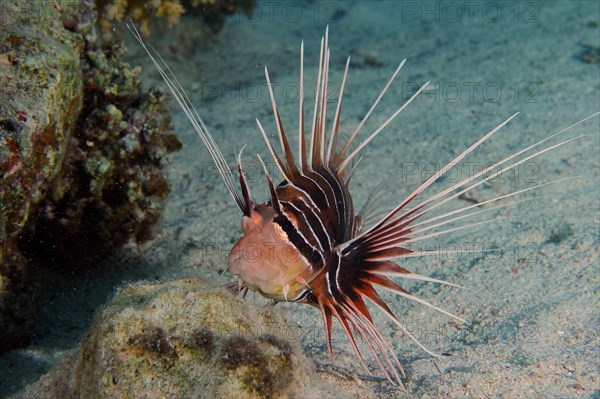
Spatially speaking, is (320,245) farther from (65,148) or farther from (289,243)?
(65,148)

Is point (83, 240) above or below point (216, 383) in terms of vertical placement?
below

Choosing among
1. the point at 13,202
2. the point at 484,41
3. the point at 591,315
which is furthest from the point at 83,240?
the point at 484,41

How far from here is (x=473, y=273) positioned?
405cm

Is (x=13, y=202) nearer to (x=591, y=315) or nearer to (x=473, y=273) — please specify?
(x=473, y=273)

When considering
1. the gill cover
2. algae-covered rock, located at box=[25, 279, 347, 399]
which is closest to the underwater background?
algae-covered rock, located at box=[25, 279, 347, 399]

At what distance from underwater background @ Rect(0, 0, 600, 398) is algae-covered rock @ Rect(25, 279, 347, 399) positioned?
10mm

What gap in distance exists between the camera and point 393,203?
3.95 meters

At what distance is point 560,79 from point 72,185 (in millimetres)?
7036

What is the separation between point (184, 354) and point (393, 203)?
2306 millimetres

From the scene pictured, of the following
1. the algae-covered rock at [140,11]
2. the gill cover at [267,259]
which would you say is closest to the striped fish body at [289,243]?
the gill cover at [267,259]

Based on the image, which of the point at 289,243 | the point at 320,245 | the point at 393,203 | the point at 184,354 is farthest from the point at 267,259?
the point at 393,203

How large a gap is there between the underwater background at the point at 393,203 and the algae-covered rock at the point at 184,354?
1cm

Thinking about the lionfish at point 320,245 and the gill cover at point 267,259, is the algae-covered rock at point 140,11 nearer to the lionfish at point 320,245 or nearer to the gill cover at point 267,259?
the lionfish at point 320,245

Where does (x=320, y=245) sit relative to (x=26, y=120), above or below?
below
